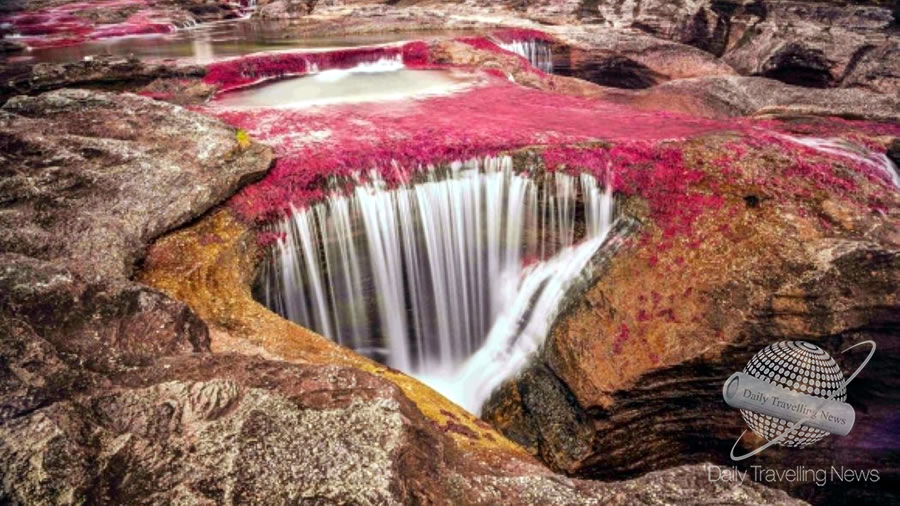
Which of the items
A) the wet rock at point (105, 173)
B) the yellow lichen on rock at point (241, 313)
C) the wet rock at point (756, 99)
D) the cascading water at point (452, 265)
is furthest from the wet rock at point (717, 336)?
the wet rock at point (756, 99)

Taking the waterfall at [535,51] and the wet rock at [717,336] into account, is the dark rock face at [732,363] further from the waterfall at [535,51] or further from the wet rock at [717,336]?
the waterfall at [535,51]

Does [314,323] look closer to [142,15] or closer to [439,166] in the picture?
[439,166]

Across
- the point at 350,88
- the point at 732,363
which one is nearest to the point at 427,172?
the point at 732,363

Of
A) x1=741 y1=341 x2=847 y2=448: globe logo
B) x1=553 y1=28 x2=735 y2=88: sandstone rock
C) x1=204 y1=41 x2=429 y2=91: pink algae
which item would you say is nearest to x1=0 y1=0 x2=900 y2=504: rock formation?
x1=741 y1=341 x2=847 y2=448: globe logo

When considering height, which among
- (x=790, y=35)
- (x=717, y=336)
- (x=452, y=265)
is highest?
(x=790, y=35)

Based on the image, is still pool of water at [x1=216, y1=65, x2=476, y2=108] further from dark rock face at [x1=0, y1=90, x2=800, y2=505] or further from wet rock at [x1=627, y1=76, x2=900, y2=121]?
dark rock face at [x1=0, y1=90, x2=800, y2=505]

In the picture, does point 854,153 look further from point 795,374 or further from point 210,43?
point 210,43
